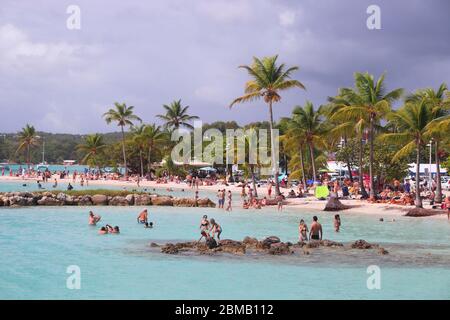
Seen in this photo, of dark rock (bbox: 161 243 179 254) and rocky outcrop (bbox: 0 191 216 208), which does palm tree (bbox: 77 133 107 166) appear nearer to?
rocky outcrop (bbox: 0 191 216 208)

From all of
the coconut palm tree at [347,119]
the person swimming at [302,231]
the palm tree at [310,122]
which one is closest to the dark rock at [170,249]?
the person swimming at [302,231]

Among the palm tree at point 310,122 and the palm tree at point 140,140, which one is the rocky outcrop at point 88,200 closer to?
the palm tree at point 310,122

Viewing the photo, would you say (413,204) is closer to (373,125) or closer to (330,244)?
(373,125)

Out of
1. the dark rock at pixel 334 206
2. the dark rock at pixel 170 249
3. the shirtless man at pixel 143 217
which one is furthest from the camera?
the dark rock at pixel 334 206

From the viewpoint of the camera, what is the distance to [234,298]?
49.0ft

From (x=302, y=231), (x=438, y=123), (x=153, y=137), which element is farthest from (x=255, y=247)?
(x=153, y=137)

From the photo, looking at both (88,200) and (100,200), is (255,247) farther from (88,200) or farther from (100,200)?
(88,200)

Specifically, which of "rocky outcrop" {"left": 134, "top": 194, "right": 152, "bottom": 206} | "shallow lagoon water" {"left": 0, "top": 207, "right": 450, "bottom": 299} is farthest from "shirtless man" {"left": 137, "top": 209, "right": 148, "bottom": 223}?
"rocky outcrop" {"left": 134, "top": 194, "right": 152, "bottom": 206}

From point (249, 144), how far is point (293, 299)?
40957 millimetres

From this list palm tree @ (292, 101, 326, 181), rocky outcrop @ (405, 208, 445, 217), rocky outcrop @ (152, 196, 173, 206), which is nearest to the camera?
rocky outcrop @ (405, 208, 445, 217)

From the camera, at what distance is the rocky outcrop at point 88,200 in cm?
4307

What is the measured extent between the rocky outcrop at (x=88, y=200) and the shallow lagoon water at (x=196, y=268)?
12.3 m

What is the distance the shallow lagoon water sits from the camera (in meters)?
15.6

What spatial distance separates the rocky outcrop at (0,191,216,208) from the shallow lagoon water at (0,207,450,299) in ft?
40.4
